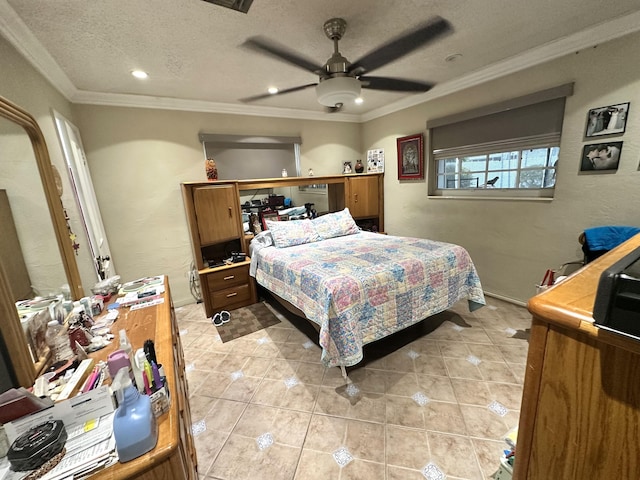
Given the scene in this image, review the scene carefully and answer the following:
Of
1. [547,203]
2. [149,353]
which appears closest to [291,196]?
[547,203]

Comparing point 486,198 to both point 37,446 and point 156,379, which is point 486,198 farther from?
point 37,446

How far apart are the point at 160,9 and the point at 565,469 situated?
2513 mm

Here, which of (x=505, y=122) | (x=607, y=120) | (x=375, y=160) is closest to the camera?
(x=607, y=120)

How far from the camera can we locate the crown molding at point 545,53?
190 cm

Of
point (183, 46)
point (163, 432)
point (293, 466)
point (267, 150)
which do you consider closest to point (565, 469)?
point (163, 432)

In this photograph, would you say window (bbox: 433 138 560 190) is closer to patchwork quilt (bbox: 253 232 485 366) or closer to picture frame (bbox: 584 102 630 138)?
picture frame (bbox: 584 102 630 138)

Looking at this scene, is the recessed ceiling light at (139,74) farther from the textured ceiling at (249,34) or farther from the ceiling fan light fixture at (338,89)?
the ceiling fan light fixture at (338,89)

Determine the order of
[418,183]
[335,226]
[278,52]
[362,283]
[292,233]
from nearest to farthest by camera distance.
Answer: [278,52], [362,283], [292,233], [335,226], [418,183]

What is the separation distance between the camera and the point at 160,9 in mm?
1498

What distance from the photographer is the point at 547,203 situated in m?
Result: 2.49

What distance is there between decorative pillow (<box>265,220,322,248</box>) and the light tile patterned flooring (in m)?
1.10

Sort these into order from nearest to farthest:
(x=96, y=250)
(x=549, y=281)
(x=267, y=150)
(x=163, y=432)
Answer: (x=163, y=432)
(x=549, y=281)
(x=96, y=250)
(x=267, y=150)

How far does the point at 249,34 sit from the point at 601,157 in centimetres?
295

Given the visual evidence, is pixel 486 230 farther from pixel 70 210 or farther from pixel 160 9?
pixel 70 210
